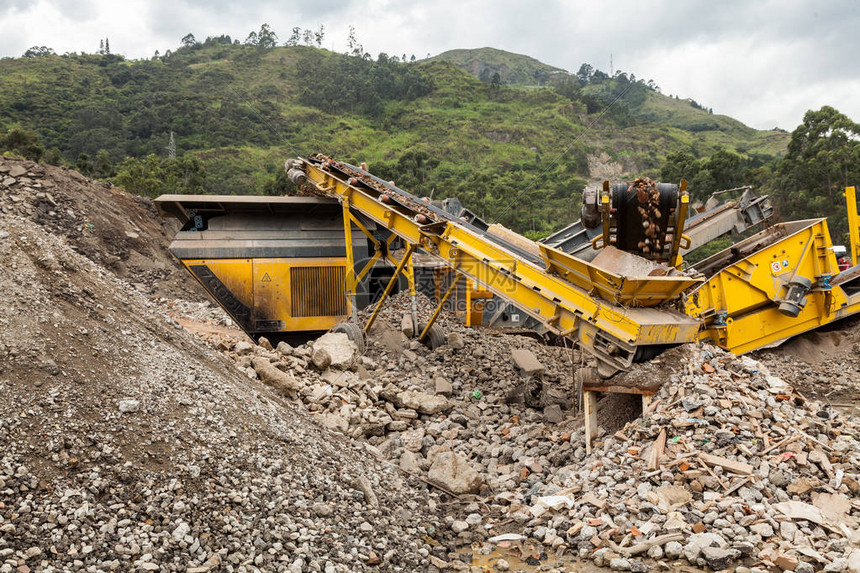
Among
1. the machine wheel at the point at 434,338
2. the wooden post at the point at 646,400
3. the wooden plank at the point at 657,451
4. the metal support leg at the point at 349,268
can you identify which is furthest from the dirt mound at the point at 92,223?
the wooden plank at the point at 657,451

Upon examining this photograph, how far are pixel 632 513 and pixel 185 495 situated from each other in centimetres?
278

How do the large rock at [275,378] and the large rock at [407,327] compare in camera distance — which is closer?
the large rock at [275,378]

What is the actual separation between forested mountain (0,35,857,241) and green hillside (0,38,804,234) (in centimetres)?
16

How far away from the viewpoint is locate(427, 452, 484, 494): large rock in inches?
212

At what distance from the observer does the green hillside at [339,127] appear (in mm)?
32844

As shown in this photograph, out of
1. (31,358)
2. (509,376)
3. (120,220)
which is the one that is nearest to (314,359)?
(509,376)

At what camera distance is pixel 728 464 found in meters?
4.40

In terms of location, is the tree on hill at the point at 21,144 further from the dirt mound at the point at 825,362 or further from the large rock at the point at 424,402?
the dirt mound at the point at 825,362

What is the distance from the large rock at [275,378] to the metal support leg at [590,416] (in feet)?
9.72

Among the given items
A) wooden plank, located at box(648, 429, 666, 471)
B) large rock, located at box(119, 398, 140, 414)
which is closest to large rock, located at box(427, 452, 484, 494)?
wooden plank, located at box(648, 429, 666, 471)

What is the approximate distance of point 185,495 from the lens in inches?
143

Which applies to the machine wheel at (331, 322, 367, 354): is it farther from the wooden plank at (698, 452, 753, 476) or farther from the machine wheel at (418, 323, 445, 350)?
the wooden plank at (698, 452, 753, 476)

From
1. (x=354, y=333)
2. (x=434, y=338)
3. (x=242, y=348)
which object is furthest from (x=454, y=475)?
(x=434, y=338)

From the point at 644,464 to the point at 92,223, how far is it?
13.2 metres
